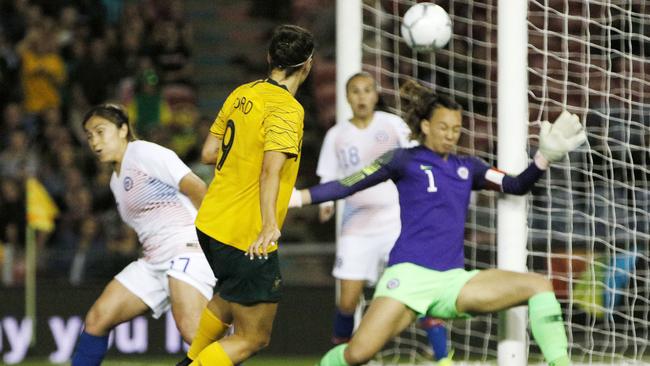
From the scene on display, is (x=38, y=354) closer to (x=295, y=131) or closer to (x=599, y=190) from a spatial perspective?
(x=599, y=190)

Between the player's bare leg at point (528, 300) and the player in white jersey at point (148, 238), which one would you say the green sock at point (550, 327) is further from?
the player in white jersey at point (148, 238)

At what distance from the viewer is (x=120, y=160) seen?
6.32 metres

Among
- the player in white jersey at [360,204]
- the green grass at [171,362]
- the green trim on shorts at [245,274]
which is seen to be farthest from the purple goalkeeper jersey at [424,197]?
the green grass at [171,362]

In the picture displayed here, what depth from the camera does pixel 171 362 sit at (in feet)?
30.1

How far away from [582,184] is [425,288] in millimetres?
3119

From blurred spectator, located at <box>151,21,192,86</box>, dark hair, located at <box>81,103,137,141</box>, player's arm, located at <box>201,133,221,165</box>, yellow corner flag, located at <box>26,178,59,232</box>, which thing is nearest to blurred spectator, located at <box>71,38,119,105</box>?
blurred spectator, located at <box>151,21,192,86</box>

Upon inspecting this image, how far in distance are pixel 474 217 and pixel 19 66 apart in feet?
17.2

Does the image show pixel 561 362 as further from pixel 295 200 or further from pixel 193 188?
pixel 193 188

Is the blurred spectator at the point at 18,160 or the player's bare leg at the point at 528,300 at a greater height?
the blurred spectator at the point at 18,160

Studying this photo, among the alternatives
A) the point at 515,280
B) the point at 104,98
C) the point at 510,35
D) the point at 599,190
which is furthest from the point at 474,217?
the point at 104,98

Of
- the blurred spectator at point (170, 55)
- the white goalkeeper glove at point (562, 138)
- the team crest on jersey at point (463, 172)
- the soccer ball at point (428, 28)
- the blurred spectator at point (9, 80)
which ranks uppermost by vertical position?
the blurred spectator at point (170, 55)

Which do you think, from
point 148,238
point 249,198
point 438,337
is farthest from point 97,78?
point 249,198

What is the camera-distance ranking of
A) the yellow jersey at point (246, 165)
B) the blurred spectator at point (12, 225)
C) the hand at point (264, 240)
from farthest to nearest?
the blurred spectator at point (12, 225), the yellow jersey at point (246, 165), the hand at point (264, 240)

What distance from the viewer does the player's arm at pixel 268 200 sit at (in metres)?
4.79
